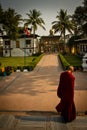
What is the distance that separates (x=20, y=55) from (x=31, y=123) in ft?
152

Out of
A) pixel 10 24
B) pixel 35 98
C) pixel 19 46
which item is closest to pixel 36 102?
pixel 35 98

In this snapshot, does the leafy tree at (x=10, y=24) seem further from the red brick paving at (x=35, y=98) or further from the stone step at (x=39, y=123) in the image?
the stone step at (x=39, y=123)

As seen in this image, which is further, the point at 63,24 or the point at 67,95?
the point at 63,24

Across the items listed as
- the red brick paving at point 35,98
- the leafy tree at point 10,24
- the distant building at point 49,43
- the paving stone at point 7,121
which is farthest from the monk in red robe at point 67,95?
the distant building at point 49,43

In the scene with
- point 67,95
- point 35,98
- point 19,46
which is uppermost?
point 19,46

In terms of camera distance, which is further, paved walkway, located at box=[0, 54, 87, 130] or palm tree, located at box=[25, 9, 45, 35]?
palm tree, located at box=[25, 9, 45, 35]

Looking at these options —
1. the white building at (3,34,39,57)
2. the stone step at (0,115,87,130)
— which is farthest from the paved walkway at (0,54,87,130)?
Result: the white building at (3,34,39,57)

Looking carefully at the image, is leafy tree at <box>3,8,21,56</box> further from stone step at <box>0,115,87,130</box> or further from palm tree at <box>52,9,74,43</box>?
stone step at <box>0,115,87,130</box>

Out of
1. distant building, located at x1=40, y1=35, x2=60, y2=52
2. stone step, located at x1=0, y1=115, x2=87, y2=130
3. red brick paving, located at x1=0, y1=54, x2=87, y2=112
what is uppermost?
distant building, located at x1=40, y1=35, x2=60, y2=52

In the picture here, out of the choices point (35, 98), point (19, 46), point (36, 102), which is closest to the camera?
point (36, 102)

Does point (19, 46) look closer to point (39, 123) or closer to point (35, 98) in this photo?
point (35, 98)

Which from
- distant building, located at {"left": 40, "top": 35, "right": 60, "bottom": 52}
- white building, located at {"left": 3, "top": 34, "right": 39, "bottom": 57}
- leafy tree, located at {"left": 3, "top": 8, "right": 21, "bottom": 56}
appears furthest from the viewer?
distant building, located at {"left": 40, "top": 35, "right": 60, "bottom": 52}

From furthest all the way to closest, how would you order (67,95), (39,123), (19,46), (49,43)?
(49,43), (19,46), (67,95), (39,123)

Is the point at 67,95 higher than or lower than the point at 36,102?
higher
